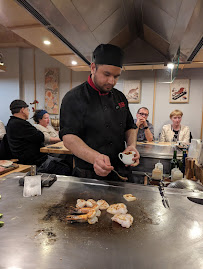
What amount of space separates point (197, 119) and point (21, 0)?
192 inches

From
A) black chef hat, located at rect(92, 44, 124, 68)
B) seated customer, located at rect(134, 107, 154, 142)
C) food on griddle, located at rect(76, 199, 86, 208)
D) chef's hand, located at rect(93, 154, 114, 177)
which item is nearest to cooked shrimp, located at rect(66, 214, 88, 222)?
food on griddle, located at rect(76, 199, 86, 208)

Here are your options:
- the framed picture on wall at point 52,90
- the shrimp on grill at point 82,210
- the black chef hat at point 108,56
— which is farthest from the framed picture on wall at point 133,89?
the shrimp on grill at point 82,210

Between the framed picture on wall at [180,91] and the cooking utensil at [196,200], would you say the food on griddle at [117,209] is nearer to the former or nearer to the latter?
the cooking utensil at [196,200]

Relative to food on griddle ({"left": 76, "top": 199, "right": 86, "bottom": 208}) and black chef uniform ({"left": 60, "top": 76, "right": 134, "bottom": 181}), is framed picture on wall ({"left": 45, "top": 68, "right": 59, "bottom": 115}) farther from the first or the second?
food on griddle ({"left": 76, "top": 199, "right": 86, "bottom": 208})

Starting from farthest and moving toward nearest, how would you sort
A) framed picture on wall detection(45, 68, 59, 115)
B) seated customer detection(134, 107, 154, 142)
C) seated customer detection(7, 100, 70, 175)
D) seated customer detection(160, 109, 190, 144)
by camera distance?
framed picture on wall detection(45, 68, 59, 115) < seated customer detection(160, 109, 190, 144) < seated customer detection(134, 107, 154, 142) < seated customer detection(7, 100, 70, 175)

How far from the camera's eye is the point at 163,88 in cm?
517

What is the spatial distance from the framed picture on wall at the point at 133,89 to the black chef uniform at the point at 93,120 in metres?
3.88

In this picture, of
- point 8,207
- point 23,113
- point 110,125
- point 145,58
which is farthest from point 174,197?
point 145,58

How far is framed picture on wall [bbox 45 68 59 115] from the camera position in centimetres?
582

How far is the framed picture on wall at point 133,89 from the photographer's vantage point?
17.3ft

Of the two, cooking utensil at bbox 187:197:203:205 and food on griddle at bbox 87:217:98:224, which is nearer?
food on griddle at bbox 87:217:98:224

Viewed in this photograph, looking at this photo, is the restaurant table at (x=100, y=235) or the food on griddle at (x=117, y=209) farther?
the food on griddle at (x=117, y=209)

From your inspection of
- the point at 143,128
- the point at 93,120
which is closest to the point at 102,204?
the point at 93,120

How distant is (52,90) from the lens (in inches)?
232
